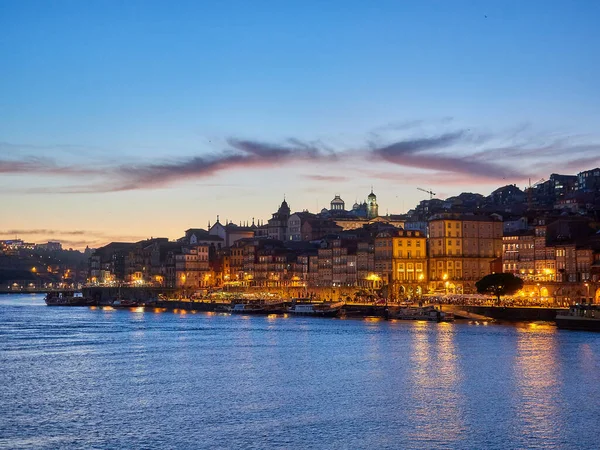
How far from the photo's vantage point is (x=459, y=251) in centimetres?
12206

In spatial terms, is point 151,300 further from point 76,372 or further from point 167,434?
point 167,434

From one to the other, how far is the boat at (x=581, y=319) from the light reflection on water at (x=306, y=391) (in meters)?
4.54

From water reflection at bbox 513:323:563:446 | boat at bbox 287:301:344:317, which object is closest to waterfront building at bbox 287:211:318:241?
boat at bbox 287:301:344:317

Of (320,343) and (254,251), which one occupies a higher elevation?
(254,251)

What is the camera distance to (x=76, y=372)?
2061 inches

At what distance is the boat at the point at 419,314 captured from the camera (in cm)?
9638

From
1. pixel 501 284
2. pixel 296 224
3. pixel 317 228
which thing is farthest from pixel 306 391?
pixel 296 224

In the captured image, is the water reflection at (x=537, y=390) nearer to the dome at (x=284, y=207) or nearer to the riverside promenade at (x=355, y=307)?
the riverside promenade at (x=355, y=307)

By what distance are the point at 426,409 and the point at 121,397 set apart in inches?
516

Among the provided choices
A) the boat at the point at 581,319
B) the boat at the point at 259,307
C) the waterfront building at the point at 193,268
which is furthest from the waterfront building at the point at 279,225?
the boat at the point at 581,319

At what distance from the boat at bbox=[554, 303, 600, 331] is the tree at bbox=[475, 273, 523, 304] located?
1980cm

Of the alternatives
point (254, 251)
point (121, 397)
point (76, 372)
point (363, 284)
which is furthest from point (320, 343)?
point (254, 251)

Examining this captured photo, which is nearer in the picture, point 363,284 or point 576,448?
point 576,448

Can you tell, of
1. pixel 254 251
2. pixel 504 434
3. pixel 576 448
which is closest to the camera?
pixel 576 448
